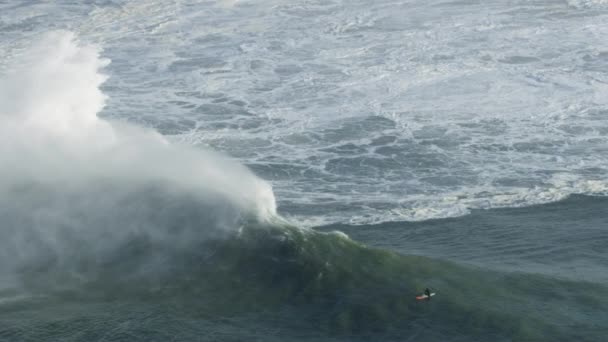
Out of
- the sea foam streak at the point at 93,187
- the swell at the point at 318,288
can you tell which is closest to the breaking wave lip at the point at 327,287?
the swell at the point at 318,288

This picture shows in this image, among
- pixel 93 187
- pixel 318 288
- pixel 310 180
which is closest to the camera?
pixel 318 288

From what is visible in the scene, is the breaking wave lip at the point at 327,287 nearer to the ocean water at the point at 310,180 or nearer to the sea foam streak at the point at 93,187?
the ocean water at the point at 310,180

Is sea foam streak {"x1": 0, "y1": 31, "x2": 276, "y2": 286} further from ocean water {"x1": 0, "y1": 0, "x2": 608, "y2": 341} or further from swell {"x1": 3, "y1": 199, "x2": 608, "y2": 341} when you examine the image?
swell {"x1": 3, "y1": 199, "x2": 608, "y2": 341}

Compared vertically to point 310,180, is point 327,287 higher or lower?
higher

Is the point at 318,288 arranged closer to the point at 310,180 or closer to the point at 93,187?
the point at 93,187

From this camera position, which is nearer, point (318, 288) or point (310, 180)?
point (318, 288)

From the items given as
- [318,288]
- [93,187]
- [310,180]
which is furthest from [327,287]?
[310,180]

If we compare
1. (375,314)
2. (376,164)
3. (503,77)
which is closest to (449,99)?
(503,77)

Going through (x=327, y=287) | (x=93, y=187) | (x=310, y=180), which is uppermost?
(x=93, y=187)
